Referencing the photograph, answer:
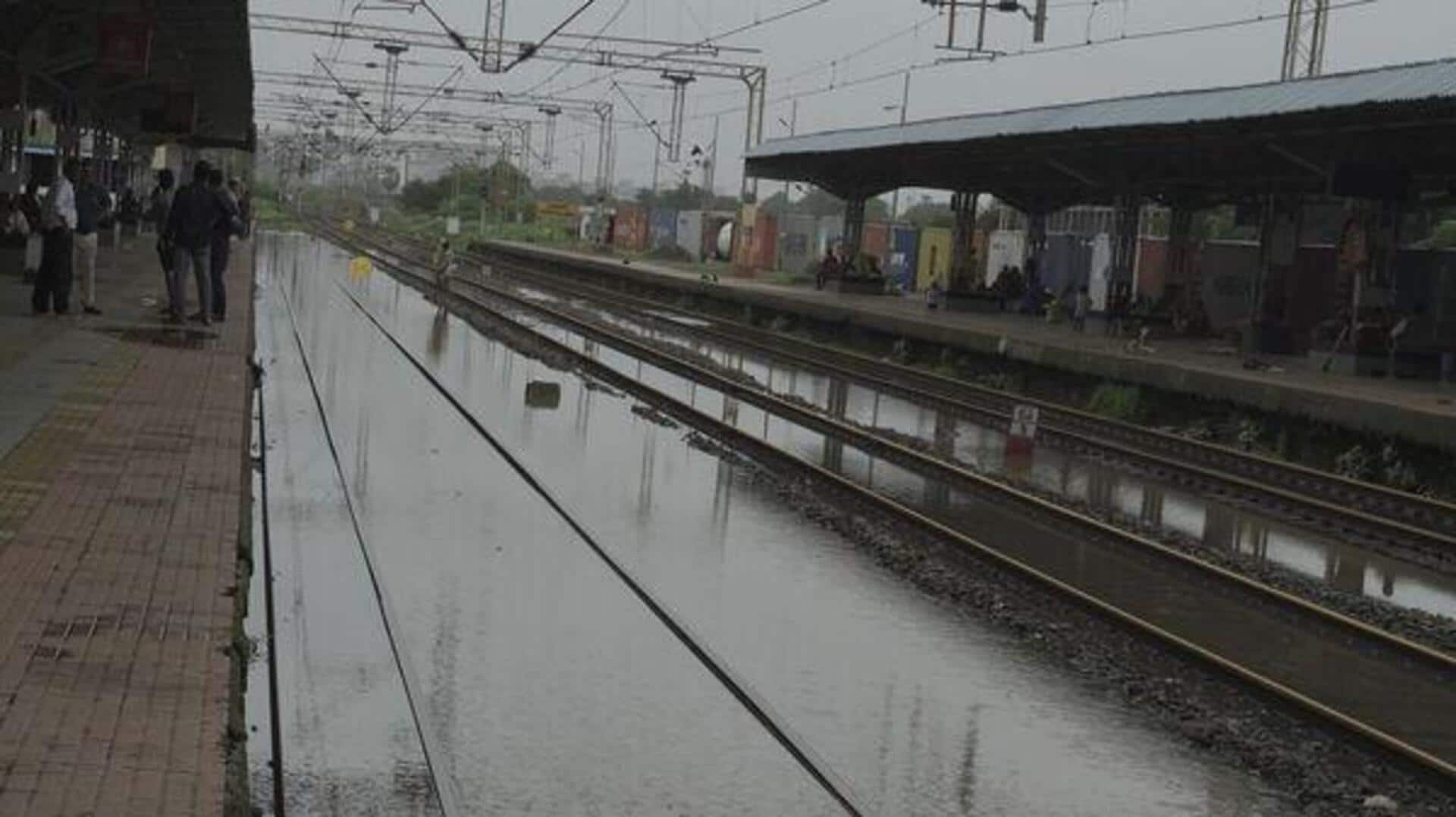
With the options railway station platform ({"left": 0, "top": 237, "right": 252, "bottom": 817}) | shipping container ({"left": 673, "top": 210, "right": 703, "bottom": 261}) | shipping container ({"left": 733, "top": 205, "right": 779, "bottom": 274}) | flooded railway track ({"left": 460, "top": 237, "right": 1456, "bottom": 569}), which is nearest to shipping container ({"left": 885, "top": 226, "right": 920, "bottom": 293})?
shipping container ({"left": 733, "top": 205, "right": 779, "bottom": 274})

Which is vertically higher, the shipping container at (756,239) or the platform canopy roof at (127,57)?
the platform canopy roof at (127,57)

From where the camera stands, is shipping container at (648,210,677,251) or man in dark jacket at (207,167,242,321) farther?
shipping container at (648,210,677,251)

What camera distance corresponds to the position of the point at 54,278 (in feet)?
67.4

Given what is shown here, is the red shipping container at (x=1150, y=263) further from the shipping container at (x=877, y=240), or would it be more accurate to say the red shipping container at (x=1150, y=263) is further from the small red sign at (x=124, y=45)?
the small red sign at (x=124, y=45)

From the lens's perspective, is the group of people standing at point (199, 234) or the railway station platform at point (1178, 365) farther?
the railway station platform at point (1178, 365)

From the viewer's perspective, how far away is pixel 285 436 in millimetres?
15562

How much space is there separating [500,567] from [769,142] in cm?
4338

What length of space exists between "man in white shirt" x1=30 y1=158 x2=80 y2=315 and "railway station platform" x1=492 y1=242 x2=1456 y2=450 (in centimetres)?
1559

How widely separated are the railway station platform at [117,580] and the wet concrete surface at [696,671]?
71 centimetres

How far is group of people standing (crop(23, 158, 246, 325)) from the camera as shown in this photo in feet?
64.2

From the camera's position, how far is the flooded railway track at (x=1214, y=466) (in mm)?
15977

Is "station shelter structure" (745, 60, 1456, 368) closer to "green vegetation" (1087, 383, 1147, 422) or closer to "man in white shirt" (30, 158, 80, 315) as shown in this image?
"green vegetation" (1087, 383, 1147, 422)

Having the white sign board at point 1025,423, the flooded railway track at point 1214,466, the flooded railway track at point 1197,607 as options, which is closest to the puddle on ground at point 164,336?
the flooded railway track at point 1197,607

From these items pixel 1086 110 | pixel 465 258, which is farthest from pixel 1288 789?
pixel 465 258
